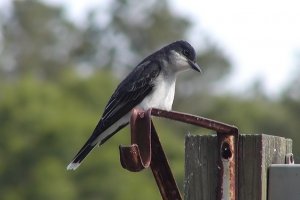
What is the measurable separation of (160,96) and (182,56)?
62 cm

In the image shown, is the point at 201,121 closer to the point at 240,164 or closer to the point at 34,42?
the point at 240,164

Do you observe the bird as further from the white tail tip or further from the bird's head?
the white tail tip

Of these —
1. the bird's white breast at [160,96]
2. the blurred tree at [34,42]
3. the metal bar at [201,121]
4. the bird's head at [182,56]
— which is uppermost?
the blurred tree at [34,42]

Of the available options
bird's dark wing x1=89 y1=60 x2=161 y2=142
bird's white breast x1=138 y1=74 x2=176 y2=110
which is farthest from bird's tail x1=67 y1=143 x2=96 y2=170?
Answer: bird's white breast x1=138 y1=74 x2=176 y2=110

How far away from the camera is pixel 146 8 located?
4641cm

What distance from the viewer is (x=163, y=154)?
3.87m

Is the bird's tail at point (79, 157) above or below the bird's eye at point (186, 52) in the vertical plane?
below

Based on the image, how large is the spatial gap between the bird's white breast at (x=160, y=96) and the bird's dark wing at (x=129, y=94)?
47mm

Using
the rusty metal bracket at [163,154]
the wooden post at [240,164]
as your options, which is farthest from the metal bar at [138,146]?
the wooden post at [240,164]

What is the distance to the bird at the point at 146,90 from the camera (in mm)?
7441

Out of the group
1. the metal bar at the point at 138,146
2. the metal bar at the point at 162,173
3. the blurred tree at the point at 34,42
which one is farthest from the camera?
the blurred tree at the point at 34,42

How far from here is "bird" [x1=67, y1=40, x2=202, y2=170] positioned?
7441 millimetres

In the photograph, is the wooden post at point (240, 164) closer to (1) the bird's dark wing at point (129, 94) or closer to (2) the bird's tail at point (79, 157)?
(2) the bird's tail at point (79, 157)

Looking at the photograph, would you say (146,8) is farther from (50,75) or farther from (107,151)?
(107,151)
